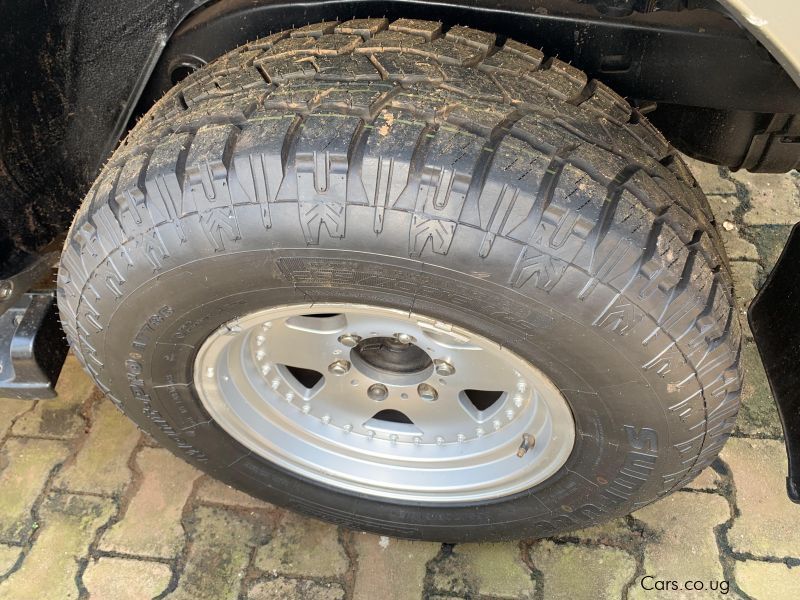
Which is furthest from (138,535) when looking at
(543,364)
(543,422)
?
(543,364)

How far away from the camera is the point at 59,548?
2.28 meters

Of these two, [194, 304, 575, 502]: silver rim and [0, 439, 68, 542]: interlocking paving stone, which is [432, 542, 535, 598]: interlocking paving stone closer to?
[194, 304, 575, 502]: silver rim

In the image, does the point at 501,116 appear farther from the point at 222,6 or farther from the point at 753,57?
the point at 222,6

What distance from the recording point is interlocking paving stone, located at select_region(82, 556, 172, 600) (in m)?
2.19

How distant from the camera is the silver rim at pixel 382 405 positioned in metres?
1.77

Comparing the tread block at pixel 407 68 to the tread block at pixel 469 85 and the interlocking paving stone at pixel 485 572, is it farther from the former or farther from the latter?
the interlocking paving stone at pixel 485 572

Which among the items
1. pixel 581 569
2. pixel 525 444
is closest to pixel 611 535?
pixel 581 569

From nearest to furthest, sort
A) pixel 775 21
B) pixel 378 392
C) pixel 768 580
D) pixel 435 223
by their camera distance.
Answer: pixel 775 21 → pixel 435 223 → pixel 378 392 → pixel 768 580

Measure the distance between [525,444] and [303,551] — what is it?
844 millimetres

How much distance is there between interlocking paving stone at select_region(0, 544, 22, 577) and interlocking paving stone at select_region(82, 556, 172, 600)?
0.77 ft

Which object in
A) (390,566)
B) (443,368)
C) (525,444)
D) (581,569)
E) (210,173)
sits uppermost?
(210,173)

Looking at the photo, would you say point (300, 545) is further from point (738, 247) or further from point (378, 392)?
point (738, 247)

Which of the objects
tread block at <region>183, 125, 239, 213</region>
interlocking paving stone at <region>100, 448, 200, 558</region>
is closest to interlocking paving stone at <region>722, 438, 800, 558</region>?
interlocking paving stone at <region>100, 448, 200, 558</region>

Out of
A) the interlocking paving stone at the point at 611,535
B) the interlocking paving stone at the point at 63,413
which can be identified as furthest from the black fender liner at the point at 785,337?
the interlocking paving stone at the point at 63,413
